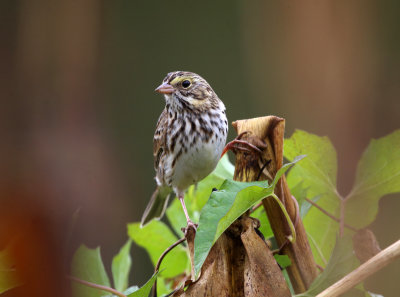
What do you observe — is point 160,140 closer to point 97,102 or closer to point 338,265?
point 338,265

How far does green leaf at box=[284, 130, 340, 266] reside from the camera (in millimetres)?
890

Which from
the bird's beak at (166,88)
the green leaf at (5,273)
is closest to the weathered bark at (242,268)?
the green leaf at (5,273)

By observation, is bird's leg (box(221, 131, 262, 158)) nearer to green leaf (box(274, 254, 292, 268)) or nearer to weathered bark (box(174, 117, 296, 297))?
weathered bark (box(174, 117, 296, 297))

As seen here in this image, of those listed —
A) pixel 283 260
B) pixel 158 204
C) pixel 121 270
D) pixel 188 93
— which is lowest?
pixel 158 204

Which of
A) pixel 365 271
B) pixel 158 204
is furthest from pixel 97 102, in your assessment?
pixel 365 271

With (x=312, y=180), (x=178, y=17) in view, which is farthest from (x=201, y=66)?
(x=312, y=180)

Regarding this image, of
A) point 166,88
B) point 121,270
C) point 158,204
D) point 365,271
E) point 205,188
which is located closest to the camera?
point 365,271

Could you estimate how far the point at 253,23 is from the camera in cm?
244

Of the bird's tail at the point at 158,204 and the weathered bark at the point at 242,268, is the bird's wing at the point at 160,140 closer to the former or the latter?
the bird's tail at the point at 158,204

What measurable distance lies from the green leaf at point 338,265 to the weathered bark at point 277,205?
2.2 inches

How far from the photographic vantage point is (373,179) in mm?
834

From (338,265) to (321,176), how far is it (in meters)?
0.19

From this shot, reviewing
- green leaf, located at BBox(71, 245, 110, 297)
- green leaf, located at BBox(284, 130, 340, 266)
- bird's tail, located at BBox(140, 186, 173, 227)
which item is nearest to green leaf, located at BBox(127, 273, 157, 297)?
green leaf, located at BBox(71, 245, 110, 297)

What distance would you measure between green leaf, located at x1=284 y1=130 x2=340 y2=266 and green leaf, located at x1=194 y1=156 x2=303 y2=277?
0.68ft
